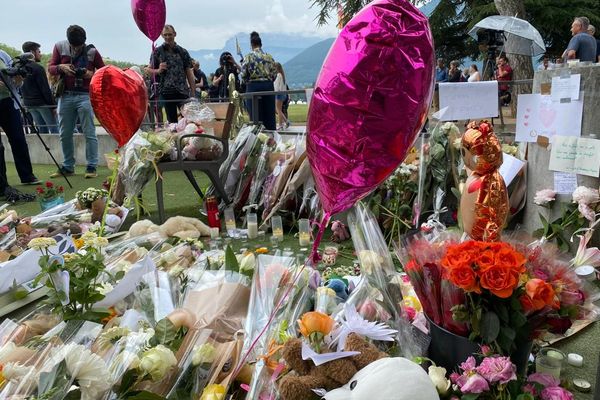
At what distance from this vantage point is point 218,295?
5.49 ft

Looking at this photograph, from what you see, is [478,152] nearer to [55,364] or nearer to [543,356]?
[543,356]

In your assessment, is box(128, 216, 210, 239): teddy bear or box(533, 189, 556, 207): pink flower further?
box(128, 216, 210, 239): teddy bear

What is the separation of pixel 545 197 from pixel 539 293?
1.84 m

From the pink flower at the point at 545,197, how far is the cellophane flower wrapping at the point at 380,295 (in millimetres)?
1620

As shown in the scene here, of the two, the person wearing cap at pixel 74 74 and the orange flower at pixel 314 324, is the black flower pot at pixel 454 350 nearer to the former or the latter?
the orange flower at pixel 314 324

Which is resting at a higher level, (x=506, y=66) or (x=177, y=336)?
(x=506, y=66)

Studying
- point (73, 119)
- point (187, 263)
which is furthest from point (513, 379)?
point (73, 119)

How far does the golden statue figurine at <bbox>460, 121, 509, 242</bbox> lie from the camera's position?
6.12 ft

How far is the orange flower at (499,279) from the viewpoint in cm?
116

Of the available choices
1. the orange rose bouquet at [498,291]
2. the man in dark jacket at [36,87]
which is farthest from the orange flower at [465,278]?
the man in dark jacket at [36,87]

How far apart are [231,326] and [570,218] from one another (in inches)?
83.8

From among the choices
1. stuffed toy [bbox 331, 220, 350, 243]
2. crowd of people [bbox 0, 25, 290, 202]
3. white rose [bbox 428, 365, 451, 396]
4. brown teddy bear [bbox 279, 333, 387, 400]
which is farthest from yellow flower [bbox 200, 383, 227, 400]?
crowd of people [bbox 0, 25, 290, 202]

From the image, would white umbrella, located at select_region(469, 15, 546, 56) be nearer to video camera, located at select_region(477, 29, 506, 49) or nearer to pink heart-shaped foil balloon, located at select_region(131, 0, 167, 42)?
video camera, located at select_region(477, 29, 506, 49)

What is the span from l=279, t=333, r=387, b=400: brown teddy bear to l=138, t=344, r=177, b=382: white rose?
0.31 m
